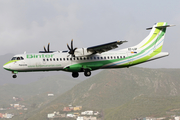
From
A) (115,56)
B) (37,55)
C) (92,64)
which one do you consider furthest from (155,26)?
(37,55)

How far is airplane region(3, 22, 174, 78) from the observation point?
43378mm

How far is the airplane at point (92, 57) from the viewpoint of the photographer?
1708 inches

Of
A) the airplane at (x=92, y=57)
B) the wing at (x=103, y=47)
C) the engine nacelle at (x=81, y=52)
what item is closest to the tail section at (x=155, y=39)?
the airplane at (x=92, y=57)

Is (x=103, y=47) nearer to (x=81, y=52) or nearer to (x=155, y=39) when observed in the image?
(x=81, y=52)

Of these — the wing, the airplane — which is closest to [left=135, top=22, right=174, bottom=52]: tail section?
the airplane

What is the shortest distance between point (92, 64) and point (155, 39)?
13.3m

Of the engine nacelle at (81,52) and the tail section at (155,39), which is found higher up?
the tail section at (155,39)

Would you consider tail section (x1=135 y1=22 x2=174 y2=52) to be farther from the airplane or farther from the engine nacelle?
the engine nacelle

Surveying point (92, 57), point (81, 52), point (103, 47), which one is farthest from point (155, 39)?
point (81, 52)

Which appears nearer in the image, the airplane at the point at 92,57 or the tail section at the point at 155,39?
the airplane at the point at 92,57

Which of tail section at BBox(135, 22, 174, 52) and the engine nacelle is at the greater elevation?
tail section at BBox(135, 22, 174, 52)

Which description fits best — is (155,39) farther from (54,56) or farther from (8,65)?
(8,65)

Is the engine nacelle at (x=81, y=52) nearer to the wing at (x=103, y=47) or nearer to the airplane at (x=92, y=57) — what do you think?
the airplane at (x=92, y=57)

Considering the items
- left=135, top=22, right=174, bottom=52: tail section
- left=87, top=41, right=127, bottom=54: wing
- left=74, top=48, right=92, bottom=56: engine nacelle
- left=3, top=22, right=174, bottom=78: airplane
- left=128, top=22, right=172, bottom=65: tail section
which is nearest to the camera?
left=87, top=41, right=127, bottom=54: wing
